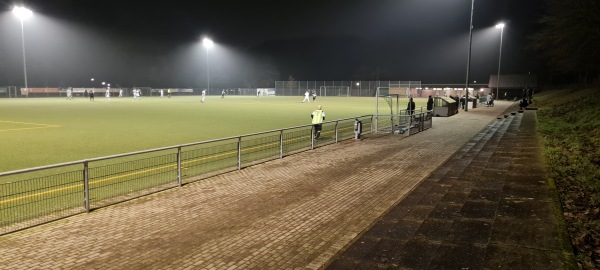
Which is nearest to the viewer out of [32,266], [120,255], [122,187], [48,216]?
[32,266]

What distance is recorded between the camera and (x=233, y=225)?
6.59 meters

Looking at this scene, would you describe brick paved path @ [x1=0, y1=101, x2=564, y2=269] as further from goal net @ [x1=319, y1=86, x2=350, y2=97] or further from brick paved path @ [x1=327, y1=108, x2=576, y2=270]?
goal net @ [x1=319, y1=86, x2=350, y2=97]

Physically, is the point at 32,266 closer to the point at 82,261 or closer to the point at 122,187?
the point at 82,261

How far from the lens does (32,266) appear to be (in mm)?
5043

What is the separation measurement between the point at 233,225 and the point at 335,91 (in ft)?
256

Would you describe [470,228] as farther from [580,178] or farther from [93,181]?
[93,181]

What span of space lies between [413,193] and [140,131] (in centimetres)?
1397

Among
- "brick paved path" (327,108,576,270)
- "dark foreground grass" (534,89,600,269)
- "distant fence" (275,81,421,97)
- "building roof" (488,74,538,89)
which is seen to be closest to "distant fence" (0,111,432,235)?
"brick paved path" (327,108,576,270)

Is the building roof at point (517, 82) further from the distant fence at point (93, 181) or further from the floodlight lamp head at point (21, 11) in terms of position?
the distant fence at point (93, 181)

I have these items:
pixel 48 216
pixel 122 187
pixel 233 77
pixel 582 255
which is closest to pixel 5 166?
pixel 122 187

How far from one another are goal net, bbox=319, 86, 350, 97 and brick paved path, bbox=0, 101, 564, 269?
7144cm

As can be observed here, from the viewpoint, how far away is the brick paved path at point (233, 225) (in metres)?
5.30

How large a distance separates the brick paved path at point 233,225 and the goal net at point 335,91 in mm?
71442

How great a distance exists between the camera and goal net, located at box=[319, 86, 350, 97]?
8175cm
